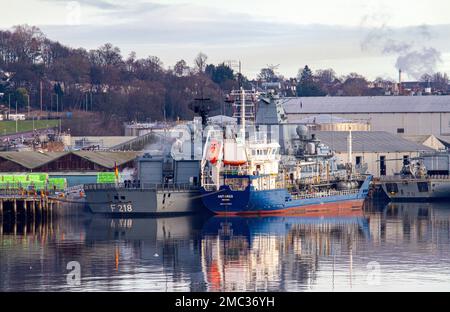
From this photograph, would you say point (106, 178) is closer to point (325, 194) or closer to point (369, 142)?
point (325, 194)

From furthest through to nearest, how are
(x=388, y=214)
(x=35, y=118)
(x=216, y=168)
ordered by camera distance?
(x=35, y=118) < (x=388, y=214) < (x=216, y=168)

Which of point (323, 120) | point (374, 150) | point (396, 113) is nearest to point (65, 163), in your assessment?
point (374, 150)

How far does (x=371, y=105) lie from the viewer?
450ft

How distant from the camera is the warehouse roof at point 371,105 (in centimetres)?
13300

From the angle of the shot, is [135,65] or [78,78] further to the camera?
[135,65]

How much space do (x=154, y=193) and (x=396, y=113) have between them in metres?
56.5

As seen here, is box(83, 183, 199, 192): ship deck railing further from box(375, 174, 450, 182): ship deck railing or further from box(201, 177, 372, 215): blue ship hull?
box(375, 174, 450, 182): ship deck railing

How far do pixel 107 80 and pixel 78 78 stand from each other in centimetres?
353

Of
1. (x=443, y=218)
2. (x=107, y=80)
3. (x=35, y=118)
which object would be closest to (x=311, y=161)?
(x=443, y=218)

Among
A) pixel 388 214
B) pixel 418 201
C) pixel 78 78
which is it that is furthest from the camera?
pixel 78 78

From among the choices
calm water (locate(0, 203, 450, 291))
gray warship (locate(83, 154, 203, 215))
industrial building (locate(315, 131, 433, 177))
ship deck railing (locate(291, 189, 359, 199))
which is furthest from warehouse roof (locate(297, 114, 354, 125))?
gray warship (locate(83, 154, 203, 215))

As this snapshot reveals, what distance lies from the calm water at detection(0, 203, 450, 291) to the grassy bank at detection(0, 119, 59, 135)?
6312 cm

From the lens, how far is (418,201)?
10275 cm

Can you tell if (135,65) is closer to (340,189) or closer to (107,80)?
(107,80)
